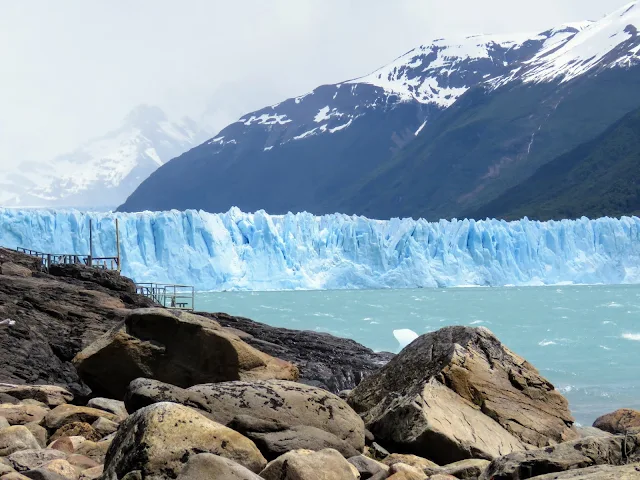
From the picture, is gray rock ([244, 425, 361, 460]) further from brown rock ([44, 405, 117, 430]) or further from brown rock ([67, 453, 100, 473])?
brown rock ([44, 405, 117, 430])

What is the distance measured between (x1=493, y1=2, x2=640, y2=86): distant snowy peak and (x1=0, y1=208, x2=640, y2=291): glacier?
81.0 metres

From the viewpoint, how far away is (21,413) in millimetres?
6902

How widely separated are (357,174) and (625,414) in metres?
142

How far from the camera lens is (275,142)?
166 meters

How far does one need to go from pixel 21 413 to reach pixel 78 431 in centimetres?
78

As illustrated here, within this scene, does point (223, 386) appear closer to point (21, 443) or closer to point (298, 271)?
point (21, 443)

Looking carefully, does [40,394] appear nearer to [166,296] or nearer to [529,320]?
[166,296]

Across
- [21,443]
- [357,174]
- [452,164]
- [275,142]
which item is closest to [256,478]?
[21,443]

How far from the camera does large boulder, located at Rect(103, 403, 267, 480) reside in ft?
14.2

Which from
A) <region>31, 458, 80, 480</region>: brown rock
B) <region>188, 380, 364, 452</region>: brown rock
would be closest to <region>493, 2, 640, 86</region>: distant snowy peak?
<region>188, 380, 364, 452</region>: brown rock

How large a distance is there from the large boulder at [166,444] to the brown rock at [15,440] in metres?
1.25

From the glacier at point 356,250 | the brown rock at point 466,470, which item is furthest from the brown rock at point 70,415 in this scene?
the glacier at point 356,250

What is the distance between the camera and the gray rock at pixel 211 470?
13.1 ft

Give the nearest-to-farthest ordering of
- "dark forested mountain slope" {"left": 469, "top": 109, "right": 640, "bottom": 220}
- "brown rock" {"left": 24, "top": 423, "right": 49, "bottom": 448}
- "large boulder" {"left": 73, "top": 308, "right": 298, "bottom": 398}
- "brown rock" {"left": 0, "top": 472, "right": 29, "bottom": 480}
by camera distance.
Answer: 1. "brown rock" {"left": 0, "top": 472, "right": 29, "bottom": 480}
2. "brown rock" {"left": 24, "top": 423, "right": 49, "bottom": 448}
3. "large boulder" {"left": 73, "top": 308, "right": 298, "bottom": 398}
4. "dark forested mountain slope" {"left": 469, "top": 109, "right": 640, "bottom": 220}
